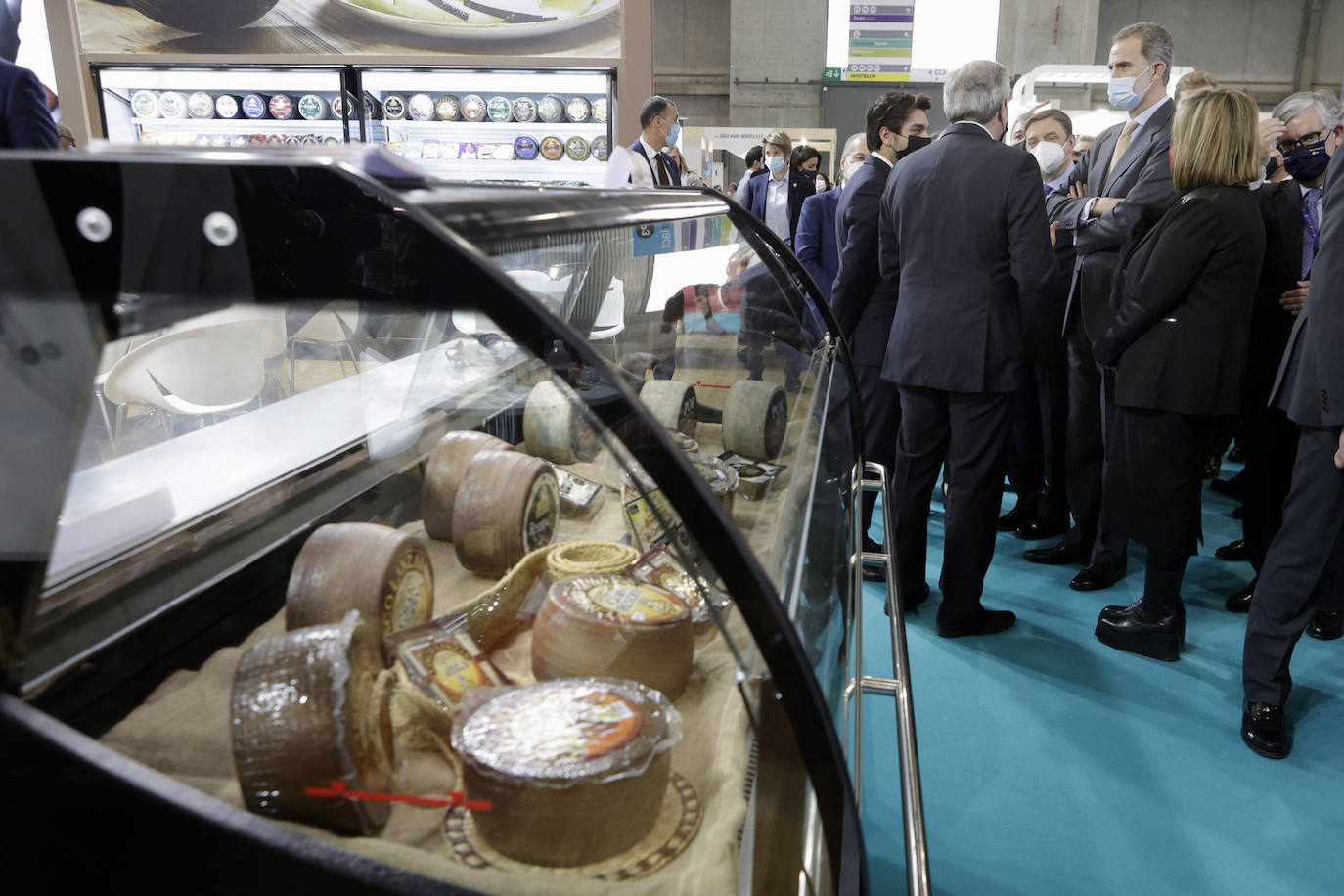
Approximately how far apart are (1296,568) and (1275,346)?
120 centimetres

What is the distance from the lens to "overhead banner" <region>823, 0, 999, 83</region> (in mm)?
11961

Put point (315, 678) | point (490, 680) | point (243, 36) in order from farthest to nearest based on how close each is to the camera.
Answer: point (243, 36) → point (490, 680) → point (315, 678)

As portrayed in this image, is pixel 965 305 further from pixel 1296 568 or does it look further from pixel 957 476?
pixel 1296 568

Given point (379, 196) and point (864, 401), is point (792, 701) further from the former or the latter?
point (864, 401)

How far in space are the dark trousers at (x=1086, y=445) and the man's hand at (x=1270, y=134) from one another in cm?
114

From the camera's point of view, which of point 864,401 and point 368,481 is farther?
point 864,401

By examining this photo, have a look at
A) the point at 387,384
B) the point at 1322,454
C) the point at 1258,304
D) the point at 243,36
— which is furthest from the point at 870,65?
the point at 387,384

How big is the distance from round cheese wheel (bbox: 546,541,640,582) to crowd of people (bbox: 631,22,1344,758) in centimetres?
161

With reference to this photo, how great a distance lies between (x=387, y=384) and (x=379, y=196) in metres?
0.97

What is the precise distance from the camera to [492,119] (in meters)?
4.96

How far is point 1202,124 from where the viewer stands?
89.5 inches

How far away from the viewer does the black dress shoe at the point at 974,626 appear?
2.73 meters

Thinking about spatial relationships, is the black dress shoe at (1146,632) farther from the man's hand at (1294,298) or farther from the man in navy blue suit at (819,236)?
the man in navy blue suit at (819,236)

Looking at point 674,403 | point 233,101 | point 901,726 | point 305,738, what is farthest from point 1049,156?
point 233,101
